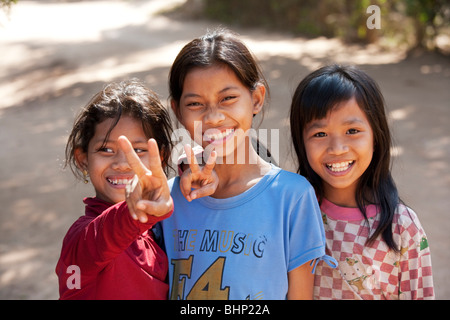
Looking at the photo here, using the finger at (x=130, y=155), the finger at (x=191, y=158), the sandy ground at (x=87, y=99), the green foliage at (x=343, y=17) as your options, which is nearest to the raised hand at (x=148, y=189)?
the finger at (x=130, y=155)

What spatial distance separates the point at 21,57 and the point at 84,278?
9066mm

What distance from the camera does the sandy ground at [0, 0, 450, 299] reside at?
385cm

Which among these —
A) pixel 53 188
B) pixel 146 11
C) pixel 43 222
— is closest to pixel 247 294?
pixel 43 222

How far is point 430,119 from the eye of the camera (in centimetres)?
588

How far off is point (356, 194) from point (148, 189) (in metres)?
0.88

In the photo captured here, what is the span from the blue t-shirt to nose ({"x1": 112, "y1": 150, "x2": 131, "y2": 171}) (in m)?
0.28

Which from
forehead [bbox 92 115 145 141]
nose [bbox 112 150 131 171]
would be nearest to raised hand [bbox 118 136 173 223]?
nose [bbox 112 150 131 171]

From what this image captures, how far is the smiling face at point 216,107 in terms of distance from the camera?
1.75 meters

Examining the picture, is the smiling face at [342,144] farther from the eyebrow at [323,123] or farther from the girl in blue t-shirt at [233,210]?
the girl in blue t-shirt at [233,210]

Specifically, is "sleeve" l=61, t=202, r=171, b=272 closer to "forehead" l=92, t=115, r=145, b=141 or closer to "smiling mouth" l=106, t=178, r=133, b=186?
"smiling mouth" l=106, t=178, r=133, b=186

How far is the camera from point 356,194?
76.9 inches

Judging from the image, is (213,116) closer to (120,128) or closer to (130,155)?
(120,128)

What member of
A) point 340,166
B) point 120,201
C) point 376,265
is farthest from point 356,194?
point 120,201

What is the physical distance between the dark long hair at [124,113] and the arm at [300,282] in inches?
26.8
